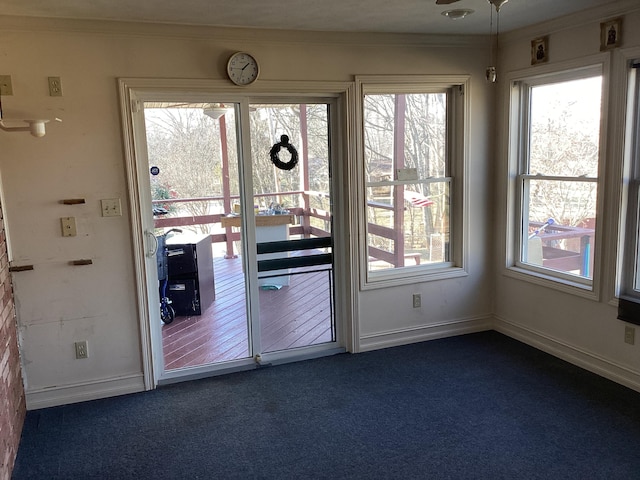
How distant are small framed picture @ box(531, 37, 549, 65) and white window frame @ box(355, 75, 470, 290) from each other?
499 millimetres

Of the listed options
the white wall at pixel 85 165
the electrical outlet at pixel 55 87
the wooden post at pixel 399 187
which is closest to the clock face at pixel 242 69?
the white wall at pixel 85 165

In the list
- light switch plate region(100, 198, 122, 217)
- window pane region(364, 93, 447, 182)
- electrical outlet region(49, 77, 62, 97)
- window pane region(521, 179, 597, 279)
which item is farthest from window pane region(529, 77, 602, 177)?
electrical outlet region(49, 77, 62, 97)

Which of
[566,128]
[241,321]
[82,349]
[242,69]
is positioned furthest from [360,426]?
[566,128]

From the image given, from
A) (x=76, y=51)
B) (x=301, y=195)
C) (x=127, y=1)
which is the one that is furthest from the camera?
(x=301, y=195)

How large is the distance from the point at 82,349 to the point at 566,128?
3619 mm

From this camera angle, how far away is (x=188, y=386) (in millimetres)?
3596

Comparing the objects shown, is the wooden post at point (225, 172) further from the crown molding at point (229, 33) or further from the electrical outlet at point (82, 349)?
the electrical outlet at point (82, 349)

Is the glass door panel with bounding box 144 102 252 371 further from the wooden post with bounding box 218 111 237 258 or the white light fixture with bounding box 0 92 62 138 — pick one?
the white light fixture with bounding box 0 92 62 138

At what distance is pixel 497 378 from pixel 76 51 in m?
3.39

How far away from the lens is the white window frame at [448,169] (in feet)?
12.7

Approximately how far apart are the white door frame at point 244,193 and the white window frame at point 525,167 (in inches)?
50.7

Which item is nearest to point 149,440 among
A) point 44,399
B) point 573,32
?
point 44,399

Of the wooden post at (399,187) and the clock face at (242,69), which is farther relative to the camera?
the wooden post at (399,187)

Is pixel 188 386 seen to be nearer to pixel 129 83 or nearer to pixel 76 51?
pixel 129 83
